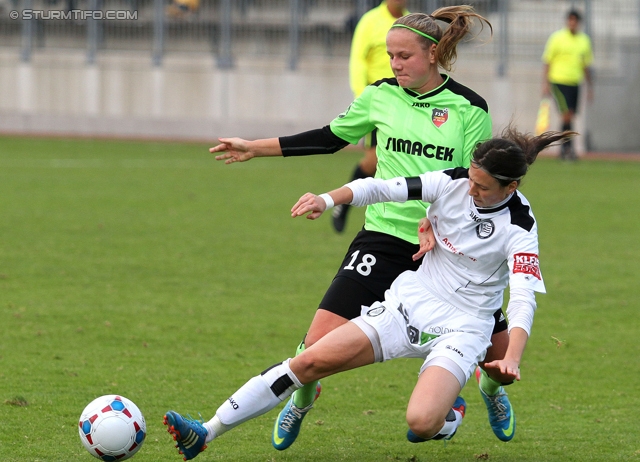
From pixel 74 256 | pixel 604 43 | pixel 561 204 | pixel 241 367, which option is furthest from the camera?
pixel 604 43

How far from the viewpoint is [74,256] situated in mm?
9055

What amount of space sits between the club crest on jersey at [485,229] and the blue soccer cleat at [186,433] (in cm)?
138

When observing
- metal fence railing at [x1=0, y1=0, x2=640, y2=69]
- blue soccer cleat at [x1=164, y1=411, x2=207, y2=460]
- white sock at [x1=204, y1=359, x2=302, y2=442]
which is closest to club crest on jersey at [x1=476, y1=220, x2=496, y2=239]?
white sock at [x1=204, y1=359, x2=302, y2=442]

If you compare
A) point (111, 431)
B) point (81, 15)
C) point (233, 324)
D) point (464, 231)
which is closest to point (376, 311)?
point (464, 231)

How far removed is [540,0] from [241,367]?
17.9 metres

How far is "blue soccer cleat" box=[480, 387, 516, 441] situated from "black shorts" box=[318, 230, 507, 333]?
13.9 inches

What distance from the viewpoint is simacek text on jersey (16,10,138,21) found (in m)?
23.4

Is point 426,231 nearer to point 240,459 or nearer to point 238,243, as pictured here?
point 240,459

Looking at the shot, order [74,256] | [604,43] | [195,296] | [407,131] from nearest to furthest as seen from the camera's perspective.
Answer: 1. [407,131]
2. [195,296]
3. [74,256]
4. [604,43]

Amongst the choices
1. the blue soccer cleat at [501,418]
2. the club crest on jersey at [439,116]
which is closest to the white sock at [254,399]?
the blue soccer cleat at [501,418]

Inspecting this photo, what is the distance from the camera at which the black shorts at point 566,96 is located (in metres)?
18.8

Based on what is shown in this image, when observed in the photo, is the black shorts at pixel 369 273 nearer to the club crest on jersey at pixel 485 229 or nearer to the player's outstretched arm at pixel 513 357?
the club crest on jersey at pixel 485 229

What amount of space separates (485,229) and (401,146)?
29.0 inches

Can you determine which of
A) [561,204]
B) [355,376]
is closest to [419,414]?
[355,376]
